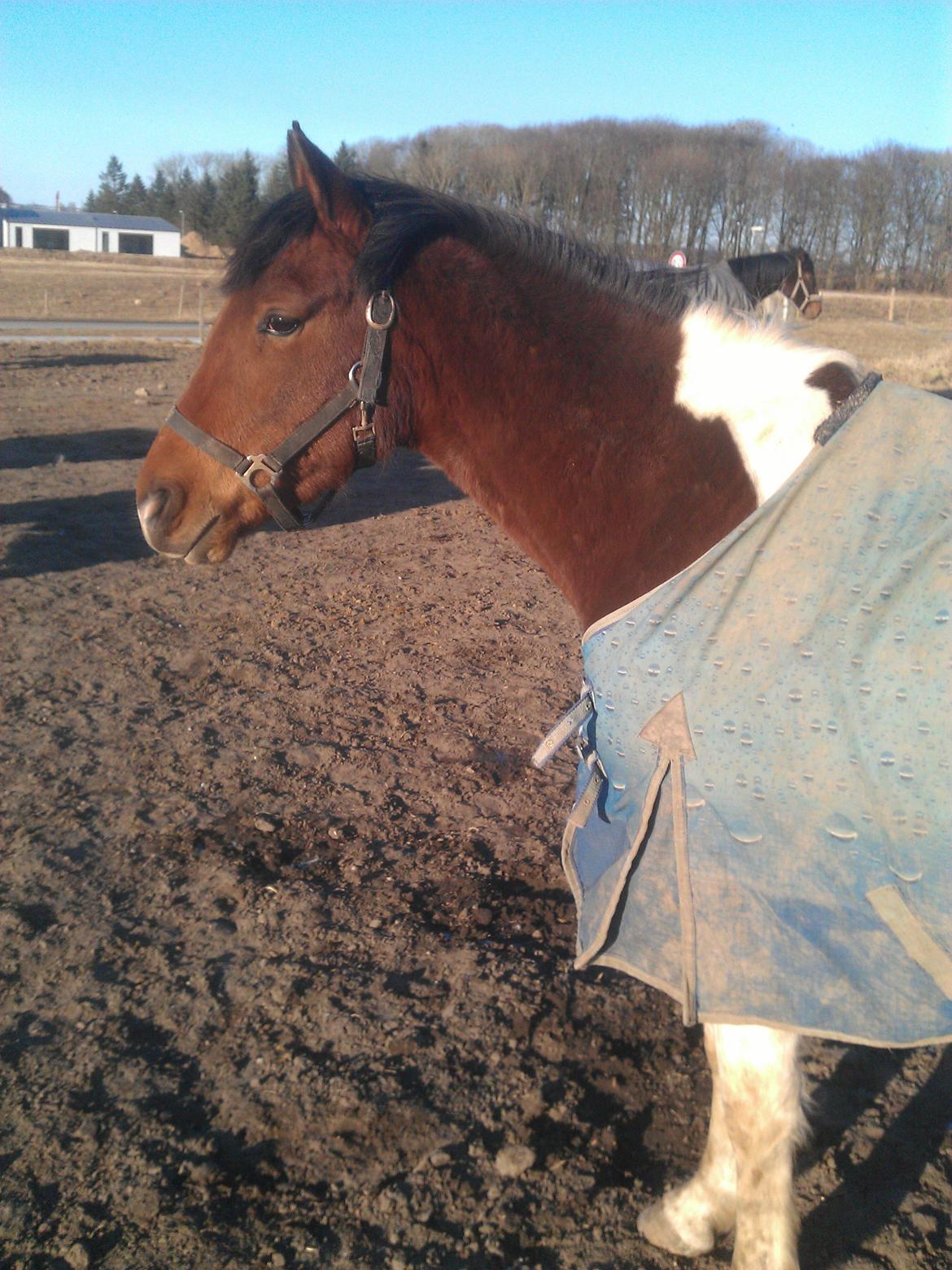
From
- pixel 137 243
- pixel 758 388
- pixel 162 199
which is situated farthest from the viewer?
pixel 137 243

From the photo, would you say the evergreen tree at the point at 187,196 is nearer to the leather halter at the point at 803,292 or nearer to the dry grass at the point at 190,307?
the dry grass at the point at 190,307

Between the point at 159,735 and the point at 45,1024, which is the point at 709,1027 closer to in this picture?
the point at 45,1024

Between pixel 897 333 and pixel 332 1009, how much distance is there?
89.3 ft

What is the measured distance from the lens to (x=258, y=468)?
191 centimetres

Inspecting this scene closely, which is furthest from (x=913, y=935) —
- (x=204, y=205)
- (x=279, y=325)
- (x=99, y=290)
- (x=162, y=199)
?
(x=162, y=199)

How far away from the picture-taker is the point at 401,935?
2.84 meters

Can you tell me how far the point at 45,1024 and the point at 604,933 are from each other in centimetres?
166

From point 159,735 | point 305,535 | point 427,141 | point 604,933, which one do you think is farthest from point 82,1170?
point 305,535

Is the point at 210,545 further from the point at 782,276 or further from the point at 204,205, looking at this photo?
the point at 204,205

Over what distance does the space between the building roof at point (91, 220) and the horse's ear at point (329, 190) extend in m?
60.9

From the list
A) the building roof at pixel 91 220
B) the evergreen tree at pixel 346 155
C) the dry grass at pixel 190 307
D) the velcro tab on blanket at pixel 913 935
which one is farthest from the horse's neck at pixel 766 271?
the building roof at pixel 91 220

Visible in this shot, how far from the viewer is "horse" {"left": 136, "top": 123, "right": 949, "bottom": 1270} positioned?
169 centimetres

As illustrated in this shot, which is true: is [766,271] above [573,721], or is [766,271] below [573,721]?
above

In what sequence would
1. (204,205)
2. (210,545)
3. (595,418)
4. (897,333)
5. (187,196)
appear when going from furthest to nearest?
(187,196) → (204,205) → (897,333) → (210,545) → (595,418)
